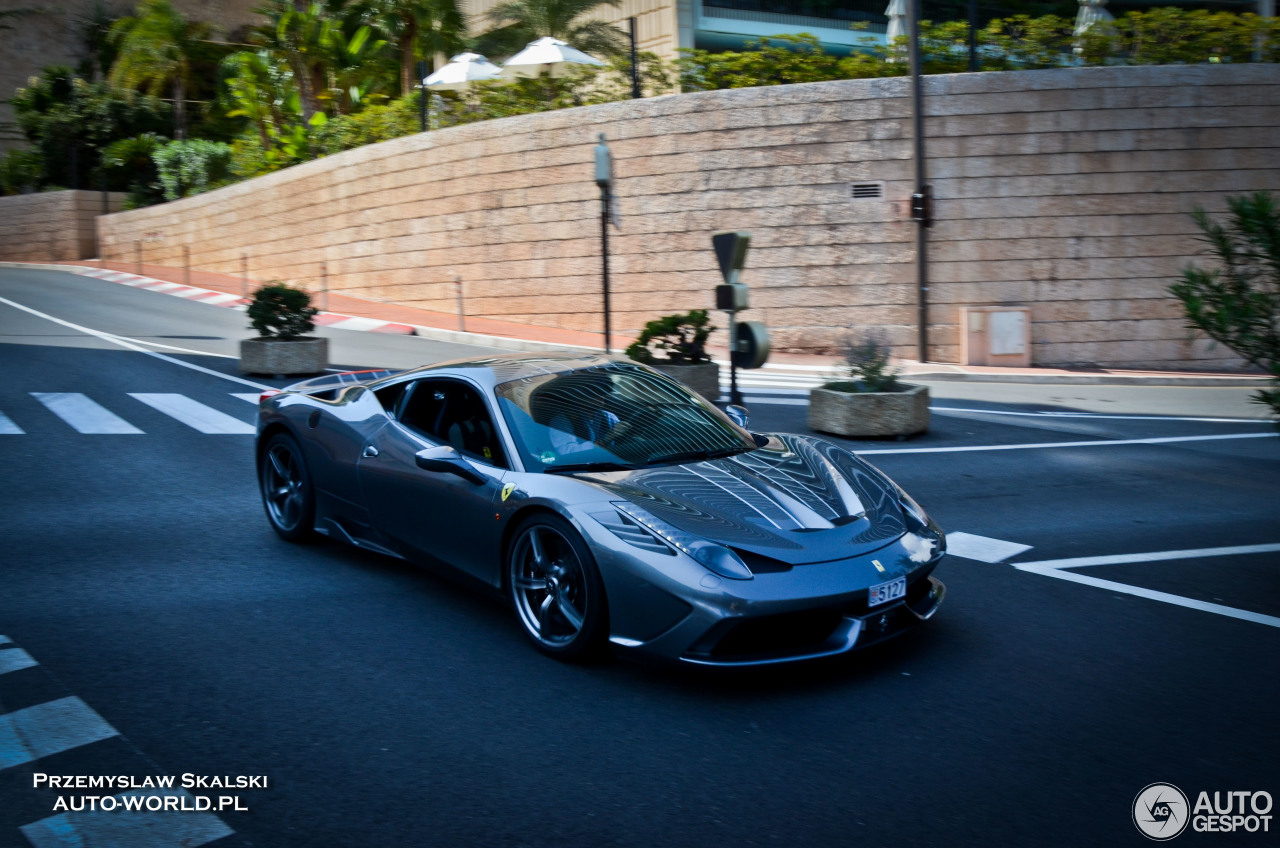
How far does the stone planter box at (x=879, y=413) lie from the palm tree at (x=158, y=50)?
3783 cm

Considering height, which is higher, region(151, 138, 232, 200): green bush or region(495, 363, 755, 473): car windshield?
region(151, 138, 232, 200): green bush

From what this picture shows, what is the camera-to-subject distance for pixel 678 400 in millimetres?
5906

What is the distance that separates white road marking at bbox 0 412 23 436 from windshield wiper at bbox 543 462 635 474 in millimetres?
8088

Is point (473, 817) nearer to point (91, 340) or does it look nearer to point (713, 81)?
point (91, 340)

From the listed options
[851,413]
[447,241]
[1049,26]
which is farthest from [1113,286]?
[447,241]

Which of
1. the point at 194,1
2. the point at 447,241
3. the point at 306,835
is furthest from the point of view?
the point at 194,1

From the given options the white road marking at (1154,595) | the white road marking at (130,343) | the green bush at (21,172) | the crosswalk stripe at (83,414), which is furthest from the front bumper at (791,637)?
the green bush at (21,172)

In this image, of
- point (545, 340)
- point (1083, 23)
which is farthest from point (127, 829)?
point (1083, 23)

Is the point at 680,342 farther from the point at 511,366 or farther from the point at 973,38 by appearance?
the point at 973,38

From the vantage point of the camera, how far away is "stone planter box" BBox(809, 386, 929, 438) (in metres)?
11.1

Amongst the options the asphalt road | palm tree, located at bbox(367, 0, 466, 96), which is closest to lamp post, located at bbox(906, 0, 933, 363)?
the asphalt road

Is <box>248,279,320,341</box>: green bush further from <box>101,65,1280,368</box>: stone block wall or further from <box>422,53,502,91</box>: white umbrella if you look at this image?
<box>422,53,502,91</box>: white umbrella

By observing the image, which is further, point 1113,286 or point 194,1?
point 194,1

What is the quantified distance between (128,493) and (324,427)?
2889mm
